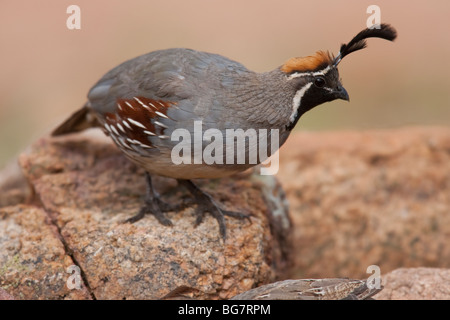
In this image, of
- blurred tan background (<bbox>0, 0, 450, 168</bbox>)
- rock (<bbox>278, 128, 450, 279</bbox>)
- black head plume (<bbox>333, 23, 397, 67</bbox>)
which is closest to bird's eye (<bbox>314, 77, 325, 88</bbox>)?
black head plume (<bbox>333, 23, 397, 67</bbox>)

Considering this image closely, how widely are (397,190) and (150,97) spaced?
344cm

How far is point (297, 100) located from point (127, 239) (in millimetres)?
1939

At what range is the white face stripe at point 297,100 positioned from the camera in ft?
18.1

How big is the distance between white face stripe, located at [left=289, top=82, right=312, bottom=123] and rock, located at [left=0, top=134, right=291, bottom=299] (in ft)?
3.43

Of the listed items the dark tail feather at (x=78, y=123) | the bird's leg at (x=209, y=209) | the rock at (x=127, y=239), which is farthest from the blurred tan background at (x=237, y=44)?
the bird's leg at (x=209, y=209)

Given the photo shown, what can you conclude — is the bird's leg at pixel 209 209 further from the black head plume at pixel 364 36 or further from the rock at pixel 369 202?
the black head plume at pixel 364 36

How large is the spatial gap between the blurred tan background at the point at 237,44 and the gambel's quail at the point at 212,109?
7.35m

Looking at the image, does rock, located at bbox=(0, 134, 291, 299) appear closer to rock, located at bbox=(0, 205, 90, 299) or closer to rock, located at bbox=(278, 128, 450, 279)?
rock, located at bbox=(0, 205, 90, 299)

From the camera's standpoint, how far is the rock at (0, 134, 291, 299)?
5.18m

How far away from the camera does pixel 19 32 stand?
13945mm

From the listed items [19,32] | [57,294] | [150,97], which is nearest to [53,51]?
[19,32]

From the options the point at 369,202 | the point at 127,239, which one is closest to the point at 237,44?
the point at 369,202

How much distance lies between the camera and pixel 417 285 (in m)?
5.52

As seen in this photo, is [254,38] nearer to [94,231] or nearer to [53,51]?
[53,51]
